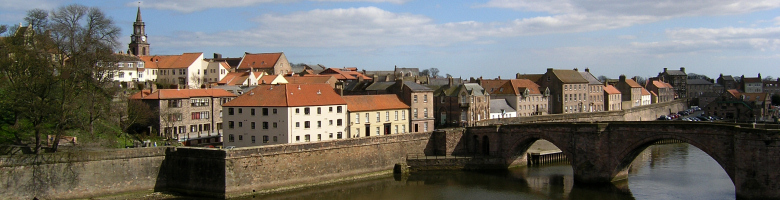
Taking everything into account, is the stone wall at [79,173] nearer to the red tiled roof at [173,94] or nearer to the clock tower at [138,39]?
the red tiled roof at [173,94]

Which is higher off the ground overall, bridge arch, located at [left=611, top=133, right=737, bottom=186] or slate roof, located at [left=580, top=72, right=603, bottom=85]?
slate roof, located at [left=580, top=72, right=603, bottom=85]

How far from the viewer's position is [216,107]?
66.0 m

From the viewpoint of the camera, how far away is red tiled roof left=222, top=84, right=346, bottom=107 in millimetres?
55750

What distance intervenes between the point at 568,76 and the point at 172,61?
179 ft

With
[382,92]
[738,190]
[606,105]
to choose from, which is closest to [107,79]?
[382,92]

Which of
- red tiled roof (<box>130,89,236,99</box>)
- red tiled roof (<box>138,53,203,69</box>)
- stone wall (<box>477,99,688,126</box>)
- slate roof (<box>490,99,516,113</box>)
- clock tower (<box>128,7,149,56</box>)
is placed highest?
clock tower (<box>128,7,149,56</box>)

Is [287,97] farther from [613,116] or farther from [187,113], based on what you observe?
[613,116]

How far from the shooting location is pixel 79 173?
138 feet

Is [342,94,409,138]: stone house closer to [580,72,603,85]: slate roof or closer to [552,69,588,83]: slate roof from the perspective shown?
[552,69,588,83]: slate roof

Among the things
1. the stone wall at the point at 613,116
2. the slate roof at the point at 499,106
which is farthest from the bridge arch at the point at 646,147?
the slate roof at the point at 499,106

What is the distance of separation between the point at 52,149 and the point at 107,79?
5564 millimetres

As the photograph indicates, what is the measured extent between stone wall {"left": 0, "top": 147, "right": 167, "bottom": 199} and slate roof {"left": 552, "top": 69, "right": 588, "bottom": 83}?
61.2 metres

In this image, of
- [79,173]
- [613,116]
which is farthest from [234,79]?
[613,116]

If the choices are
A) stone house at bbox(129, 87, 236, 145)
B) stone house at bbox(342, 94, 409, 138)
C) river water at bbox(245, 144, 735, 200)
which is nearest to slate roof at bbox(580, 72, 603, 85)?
river water at bbox(245, 144, 735, 200)
